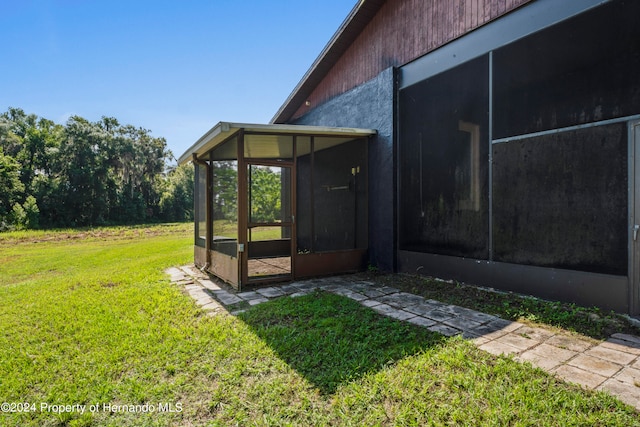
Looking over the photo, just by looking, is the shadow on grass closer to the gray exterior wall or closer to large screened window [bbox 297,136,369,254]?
large screened window [bbox 297,136,369,254]

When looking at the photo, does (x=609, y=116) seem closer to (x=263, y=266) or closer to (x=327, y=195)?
(x=327, y=195)

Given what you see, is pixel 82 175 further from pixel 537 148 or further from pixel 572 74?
pixel 572 74

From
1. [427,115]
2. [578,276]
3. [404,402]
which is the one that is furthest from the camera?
[427,115]

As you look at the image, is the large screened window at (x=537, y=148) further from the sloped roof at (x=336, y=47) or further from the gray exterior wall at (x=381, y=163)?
the sloped roof at (x=336, y=47)

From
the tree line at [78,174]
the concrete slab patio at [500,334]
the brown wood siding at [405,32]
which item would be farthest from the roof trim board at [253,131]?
the tree line at [78,174]

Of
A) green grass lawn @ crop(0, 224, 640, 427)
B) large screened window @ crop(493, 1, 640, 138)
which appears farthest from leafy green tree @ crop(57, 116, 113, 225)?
large screened window @ crop(493, 1, 640, 138)

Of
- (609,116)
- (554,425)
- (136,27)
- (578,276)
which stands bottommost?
(554,425)

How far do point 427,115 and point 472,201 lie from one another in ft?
5.65

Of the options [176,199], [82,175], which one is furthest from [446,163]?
[176,199]

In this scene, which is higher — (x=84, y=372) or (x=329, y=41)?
(x=329, y=41)

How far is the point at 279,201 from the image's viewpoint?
5477 mm

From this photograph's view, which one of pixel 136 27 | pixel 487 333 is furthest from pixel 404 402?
pixel 136 27

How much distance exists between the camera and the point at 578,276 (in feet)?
12.0

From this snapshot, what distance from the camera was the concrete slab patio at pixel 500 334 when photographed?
2.25 meters
